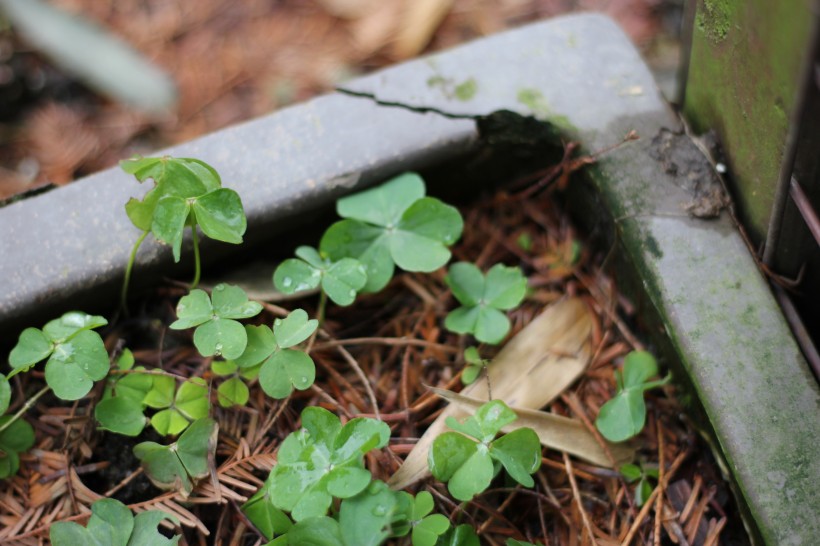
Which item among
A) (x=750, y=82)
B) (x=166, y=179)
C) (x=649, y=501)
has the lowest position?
(x=649, y=501)

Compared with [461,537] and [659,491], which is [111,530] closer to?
[461,537]

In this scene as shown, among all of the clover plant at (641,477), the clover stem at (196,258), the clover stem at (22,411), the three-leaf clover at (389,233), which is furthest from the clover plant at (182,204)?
the clover plant at (641,477)

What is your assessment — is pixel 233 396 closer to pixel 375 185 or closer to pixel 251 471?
pixel 251 471

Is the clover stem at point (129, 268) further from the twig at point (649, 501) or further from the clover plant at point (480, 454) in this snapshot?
the twig at point (649, 501)

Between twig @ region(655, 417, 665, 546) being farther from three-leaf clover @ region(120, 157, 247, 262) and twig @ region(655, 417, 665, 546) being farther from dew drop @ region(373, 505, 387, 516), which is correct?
three-leaf clover @ region(120, 157, 247, 262)

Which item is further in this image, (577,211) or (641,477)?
(577,211)

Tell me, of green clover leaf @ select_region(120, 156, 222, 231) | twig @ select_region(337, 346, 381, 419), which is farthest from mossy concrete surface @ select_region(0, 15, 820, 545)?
twig @ select_region(337, 346, 381, 419)

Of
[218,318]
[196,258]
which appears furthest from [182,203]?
[218,318]
